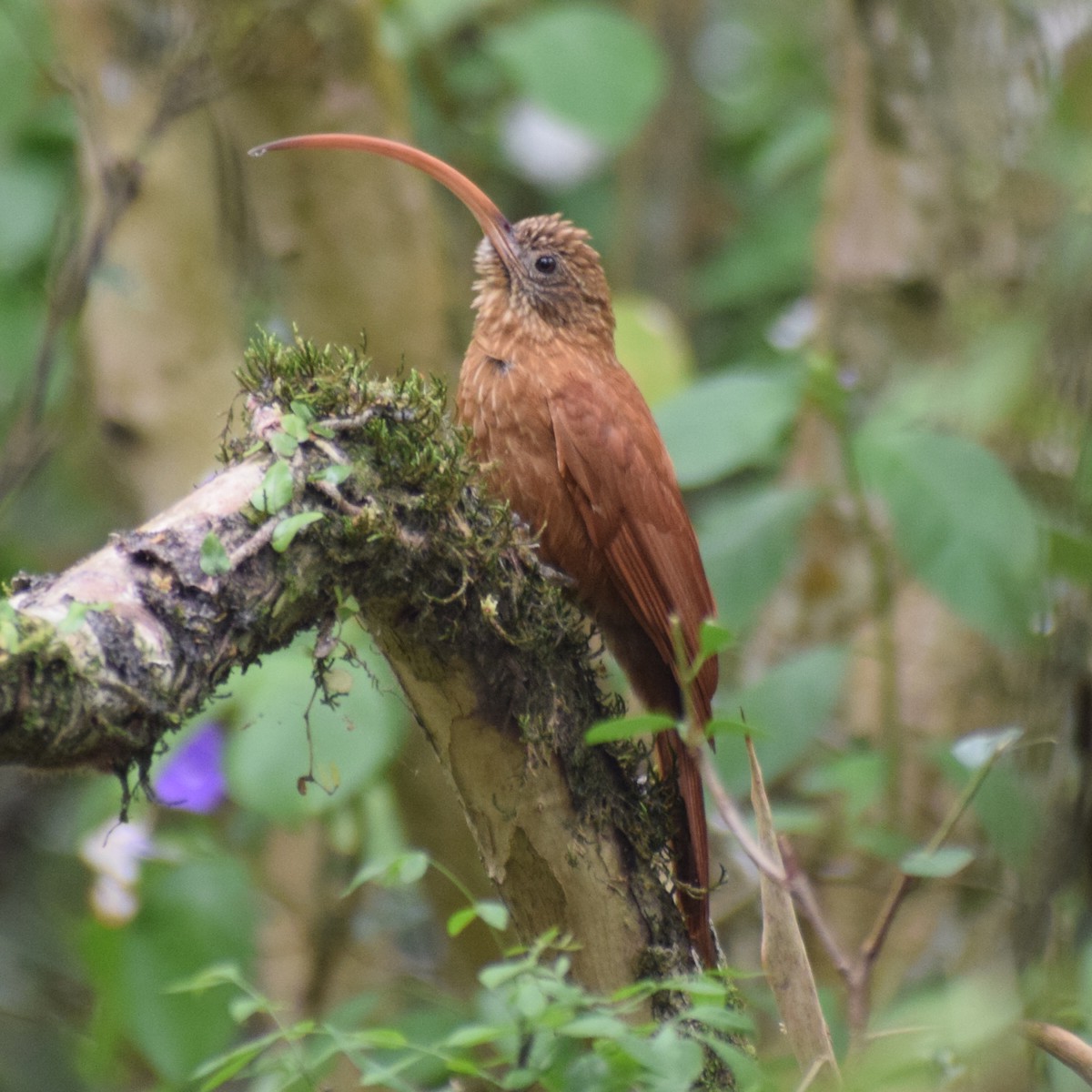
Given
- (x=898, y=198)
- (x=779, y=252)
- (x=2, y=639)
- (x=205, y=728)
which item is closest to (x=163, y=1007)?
(x=205, y=728)

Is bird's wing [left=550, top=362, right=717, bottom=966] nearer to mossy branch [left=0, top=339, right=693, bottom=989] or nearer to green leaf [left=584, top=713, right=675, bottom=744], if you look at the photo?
mossy branch [left=0, top=339, right=693, bottom=989]

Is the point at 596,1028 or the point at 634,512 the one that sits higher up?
the point at 634,512

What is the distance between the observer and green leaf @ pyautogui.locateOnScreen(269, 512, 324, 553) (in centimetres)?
176

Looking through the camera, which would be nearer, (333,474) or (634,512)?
(333,474)

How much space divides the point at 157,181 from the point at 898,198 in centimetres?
237

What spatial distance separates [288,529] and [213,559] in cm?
11

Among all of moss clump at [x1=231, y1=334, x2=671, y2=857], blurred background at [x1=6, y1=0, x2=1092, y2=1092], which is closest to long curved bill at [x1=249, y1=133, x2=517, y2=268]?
blurred background at [x1=6, y1=0, x2=1092, y2=1092]

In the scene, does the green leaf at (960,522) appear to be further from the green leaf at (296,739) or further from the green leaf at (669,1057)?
the green leaf at (669,1057)

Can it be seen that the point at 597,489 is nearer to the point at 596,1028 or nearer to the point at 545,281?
the point at 545,281

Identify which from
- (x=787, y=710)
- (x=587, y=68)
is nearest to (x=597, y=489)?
(x=787, y=710)

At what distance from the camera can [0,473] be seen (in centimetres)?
341

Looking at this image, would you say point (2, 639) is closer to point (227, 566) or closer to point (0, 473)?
point (227, 566)

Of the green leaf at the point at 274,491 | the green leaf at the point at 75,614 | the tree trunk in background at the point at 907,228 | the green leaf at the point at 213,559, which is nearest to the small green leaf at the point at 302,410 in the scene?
the green leaf at the point at 274,491

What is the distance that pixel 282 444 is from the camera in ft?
6.14
